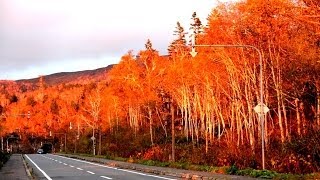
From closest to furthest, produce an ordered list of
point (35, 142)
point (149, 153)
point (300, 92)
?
point (300, 92) → point (149, 153) → point (35, 142)

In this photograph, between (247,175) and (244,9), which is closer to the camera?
(247,175)

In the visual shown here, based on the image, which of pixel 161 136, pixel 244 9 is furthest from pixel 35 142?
pixel 244 9

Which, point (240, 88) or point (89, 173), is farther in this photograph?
point (240, 88)

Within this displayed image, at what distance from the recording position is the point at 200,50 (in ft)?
116

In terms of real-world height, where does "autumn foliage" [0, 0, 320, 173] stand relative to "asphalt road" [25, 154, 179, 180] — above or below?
above

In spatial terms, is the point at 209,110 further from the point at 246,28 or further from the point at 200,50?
the point at 246,28

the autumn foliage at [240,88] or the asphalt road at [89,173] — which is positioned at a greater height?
the autumn foliage at [240,88]

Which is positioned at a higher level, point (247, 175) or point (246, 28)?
point (246, 28)

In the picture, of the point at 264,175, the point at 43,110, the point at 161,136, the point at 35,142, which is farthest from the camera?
the point at 35,142

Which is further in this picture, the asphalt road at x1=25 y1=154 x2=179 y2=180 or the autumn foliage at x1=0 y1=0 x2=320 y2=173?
the asphalt road at x1=25 y1=154 x2=179 y2=180

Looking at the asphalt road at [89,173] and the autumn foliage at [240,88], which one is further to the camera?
the asphalt road at [89,173]

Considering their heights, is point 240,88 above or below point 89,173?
above

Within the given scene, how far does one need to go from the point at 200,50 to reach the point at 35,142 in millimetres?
129616

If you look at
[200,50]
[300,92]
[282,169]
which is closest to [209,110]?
[200,50]
